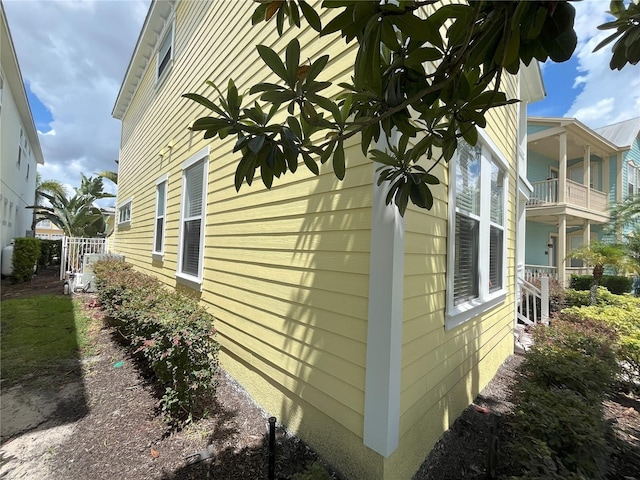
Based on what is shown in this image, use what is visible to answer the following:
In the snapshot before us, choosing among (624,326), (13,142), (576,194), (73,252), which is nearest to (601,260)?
(624,326)

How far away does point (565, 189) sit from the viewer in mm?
11352

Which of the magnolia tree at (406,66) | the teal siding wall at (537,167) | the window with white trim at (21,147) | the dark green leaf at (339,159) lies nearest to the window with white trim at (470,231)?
the magnolia tree at (406,66)

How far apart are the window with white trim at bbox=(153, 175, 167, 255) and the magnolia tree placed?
20.0 feet

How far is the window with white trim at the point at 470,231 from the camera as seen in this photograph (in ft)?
9.48

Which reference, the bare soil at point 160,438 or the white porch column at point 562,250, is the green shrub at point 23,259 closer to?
the bare soil at point 160,438

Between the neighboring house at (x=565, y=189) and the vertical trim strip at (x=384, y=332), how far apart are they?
11.5 meters

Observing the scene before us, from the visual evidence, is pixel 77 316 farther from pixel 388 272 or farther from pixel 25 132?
pixel 25 132

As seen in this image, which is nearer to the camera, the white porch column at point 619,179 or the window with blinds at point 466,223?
the window with blinds at point 466,223

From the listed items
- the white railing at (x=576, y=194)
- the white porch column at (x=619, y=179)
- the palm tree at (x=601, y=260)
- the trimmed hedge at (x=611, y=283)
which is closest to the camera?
the palm tree at (x=601, y=260)

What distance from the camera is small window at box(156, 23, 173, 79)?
23.1 ft

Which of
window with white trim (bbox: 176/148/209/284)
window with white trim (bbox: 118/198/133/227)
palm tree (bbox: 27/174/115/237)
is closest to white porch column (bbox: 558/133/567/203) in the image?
window with white trim (bbox: 176/148/209/284)

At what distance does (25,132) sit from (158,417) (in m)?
19.2

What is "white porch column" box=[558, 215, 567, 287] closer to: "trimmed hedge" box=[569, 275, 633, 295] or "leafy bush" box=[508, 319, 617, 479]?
"trimmed hedge" box=[569, 275, 633, 295]

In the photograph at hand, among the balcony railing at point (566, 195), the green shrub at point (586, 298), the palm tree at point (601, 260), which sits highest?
the balcony railing at point (566, 195)
